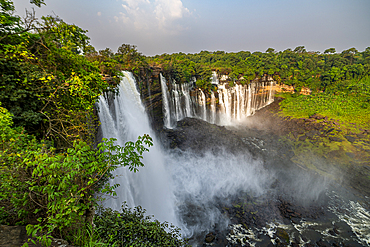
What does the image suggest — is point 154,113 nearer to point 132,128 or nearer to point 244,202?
point 132,128

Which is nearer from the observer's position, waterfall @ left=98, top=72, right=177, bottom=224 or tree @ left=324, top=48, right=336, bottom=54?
waterfall @ left=98, top=72, right=177, bottom=224

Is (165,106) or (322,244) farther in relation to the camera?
(165,106)

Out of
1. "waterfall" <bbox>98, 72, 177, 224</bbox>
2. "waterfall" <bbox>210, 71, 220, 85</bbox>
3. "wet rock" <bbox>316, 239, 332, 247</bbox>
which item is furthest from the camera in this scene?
"waterfall" <bbox>210, 71, 220, 85</bbox>

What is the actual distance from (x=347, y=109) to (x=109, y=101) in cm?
3100

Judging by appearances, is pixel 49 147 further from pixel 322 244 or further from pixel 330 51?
pixel 330 51

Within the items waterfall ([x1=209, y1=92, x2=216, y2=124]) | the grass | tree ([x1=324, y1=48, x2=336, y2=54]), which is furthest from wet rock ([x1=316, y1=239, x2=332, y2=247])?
tree ([x1=324, y1=48, x2=336, y2=54])

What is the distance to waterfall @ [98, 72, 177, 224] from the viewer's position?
29.1ft

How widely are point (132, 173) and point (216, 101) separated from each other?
1714 centimetres

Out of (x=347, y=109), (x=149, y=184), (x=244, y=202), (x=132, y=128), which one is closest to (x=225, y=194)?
(x=244, y=202)

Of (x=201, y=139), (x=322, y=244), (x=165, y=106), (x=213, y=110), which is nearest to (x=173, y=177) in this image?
(x=201, y=139)

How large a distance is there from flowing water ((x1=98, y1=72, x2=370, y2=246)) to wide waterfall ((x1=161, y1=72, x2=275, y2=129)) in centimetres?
513

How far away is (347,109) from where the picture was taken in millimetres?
21656

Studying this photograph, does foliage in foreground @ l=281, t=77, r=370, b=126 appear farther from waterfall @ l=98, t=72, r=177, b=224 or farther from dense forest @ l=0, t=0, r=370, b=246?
dense forest @ l=0, t=0, r=370, b=246

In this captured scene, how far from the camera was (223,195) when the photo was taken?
10680mm
